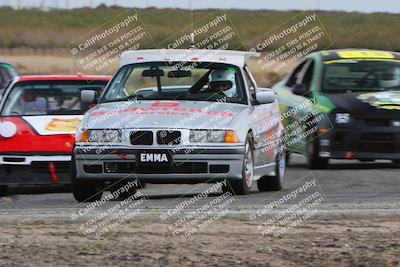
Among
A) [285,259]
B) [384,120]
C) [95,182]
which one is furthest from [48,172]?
[285,259]

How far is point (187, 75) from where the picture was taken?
36.3 feet

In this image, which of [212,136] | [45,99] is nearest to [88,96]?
[212,136]

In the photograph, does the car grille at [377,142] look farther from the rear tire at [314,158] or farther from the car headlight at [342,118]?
the rear tire at [314,158]

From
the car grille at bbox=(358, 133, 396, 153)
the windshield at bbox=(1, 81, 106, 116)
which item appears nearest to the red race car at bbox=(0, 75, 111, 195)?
the windshield at bbox=(1, 81, 106, 116)

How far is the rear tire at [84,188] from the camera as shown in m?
10.3

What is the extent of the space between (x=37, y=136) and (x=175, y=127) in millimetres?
2575

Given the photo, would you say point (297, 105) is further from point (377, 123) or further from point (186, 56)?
point (186, 56)

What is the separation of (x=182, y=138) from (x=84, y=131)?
92 cm

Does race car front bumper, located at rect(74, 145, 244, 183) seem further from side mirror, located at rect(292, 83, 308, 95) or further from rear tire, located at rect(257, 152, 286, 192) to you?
side mirror, located at rect(292, 83, 308, 95)

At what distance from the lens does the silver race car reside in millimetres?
10102

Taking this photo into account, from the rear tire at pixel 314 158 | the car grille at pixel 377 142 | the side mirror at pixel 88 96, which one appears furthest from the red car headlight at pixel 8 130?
the car grille at pixel 377 142

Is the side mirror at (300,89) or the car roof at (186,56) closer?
the car roof at (186,56)

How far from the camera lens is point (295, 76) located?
16.4 metres

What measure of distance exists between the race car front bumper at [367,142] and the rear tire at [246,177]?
370 centimetres
